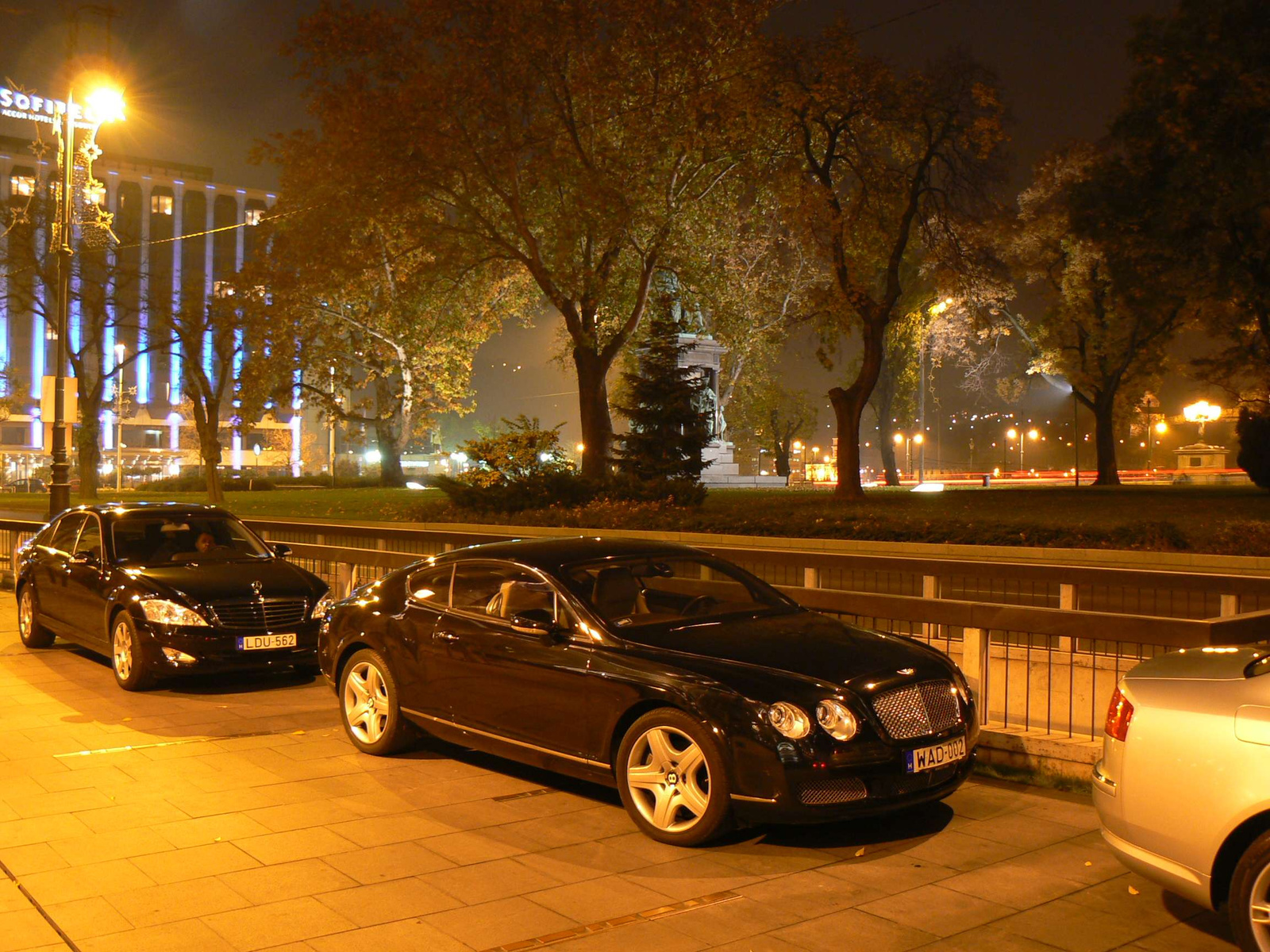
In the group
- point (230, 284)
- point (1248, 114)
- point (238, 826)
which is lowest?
point (238, 826)

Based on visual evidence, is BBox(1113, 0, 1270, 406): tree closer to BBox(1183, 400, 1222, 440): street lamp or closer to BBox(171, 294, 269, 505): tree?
BBox(171, 294, 269, 505): tree

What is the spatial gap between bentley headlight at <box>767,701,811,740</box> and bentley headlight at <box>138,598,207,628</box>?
6.23 m

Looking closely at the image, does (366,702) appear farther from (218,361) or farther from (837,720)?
(218,361)

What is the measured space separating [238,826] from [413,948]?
210cm

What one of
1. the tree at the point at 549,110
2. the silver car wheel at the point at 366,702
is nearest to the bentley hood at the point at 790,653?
the silver car wheel at the point at 366,702

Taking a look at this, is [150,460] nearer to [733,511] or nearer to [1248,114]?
[733,511]

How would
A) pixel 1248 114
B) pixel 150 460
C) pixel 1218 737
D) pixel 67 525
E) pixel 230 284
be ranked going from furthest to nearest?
pixel 150 460 → pixel 230 284 → pixel 1248 114 → pixel 67 525 → pixel 1218 737

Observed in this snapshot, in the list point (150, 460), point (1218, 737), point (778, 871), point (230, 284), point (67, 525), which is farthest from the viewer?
point (150, 460)

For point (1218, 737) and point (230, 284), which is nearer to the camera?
point (1218, 737)

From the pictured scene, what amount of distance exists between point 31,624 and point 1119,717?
11.6 metres

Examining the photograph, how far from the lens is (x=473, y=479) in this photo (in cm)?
3409

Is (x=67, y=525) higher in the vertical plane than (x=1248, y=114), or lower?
lower

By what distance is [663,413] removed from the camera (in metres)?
38.5

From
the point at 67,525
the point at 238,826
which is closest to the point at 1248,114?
the point at 67,525
